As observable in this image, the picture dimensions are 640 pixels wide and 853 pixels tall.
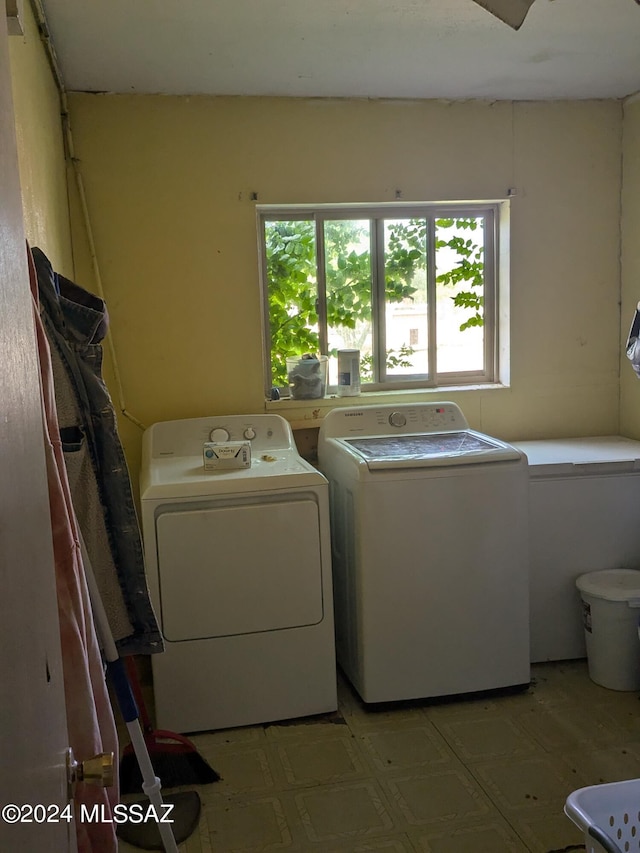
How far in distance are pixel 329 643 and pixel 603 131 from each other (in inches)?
99.5

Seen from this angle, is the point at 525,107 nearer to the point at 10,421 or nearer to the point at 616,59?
the point at 616,59

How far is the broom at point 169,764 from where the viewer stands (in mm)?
2230

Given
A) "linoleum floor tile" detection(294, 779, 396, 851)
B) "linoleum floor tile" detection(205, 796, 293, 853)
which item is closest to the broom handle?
"linoleum floor tile" detection(205, 796, 293, 853)

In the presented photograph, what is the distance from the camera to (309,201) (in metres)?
3.16

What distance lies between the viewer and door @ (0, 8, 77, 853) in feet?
2.01

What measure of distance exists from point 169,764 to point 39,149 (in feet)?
6.13

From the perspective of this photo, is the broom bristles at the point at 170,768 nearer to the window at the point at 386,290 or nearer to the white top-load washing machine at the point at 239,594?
the white top-load washing machine at the point at 239,594

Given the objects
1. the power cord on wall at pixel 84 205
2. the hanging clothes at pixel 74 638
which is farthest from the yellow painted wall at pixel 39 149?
the hanging clothes at pixel 74 638

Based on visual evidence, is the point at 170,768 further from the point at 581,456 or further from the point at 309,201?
the point at 309,201

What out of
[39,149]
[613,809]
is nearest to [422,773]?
[613,809]

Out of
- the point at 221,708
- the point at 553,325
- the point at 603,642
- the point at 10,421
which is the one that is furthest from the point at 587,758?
the point at 10,421

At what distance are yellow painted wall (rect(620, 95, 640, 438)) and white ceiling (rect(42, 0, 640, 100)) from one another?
0.64ft

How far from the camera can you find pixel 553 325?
345 cm

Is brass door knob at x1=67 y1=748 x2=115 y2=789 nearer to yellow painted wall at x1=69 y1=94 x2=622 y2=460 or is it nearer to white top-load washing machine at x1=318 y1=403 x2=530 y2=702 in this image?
white top-load washing machine at x1=318 y1=403 x2=530 y2=702
